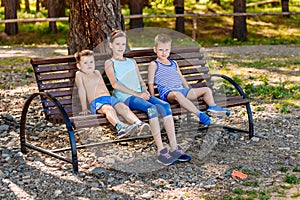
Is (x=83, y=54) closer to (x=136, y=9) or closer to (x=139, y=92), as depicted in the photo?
(x=139, y=92)

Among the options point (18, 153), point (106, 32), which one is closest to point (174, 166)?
point (18, 153)

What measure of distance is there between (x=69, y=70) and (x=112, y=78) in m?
0.72

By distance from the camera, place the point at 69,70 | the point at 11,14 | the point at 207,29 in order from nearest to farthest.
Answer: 1. the point at 69,70
2. the point at 11,14
3. the point at 207,29

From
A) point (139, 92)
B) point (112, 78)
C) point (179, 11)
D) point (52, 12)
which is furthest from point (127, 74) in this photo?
point (52, 12)

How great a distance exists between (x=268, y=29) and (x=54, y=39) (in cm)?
724

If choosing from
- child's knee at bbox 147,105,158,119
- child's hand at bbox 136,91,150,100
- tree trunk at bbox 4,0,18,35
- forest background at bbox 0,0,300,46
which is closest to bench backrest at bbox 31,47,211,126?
child's hand at bbox 136,91,150,100

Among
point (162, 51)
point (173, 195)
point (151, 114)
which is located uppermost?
point (162, 51)

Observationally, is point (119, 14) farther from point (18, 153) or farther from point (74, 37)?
point (18, 153)

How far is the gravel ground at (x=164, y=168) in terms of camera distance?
4.61 meters

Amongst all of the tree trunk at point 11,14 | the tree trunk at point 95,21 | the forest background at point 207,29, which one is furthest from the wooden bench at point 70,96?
the tree trunk at point 11,14

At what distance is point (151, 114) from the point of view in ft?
17.0

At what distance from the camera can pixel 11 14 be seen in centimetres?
1822

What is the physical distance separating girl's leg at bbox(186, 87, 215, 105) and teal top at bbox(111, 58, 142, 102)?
0.51 metres

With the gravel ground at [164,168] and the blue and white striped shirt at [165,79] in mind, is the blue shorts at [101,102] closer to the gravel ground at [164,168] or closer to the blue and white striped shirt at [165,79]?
the gravel ground at [164,168]
